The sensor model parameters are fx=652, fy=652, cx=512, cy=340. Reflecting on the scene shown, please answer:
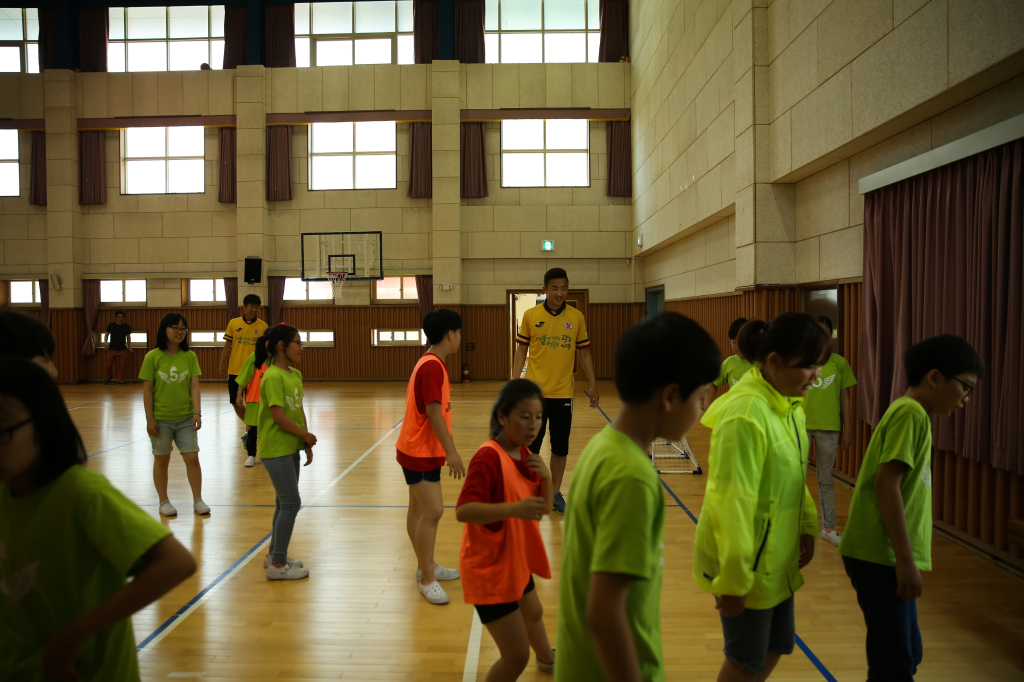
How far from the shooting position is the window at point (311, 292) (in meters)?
15.2

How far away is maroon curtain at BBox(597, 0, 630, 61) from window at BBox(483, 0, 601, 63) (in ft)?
0.66

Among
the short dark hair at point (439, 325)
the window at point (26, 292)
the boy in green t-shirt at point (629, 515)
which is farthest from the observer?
the window at point (26, 292)

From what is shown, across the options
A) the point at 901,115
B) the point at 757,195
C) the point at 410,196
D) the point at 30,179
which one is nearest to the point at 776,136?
the point at 757,195

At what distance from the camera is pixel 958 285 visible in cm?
413

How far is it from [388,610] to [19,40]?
59.2 ft

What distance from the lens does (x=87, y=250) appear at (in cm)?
1518

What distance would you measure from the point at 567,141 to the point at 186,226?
8924 millimetres

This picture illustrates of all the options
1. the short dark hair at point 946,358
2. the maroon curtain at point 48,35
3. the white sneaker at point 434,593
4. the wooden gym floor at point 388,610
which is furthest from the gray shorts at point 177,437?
the maroon curtain at point 48,35

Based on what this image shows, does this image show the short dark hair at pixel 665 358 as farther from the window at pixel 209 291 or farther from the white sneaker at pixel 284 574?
the window at pixel 209 291

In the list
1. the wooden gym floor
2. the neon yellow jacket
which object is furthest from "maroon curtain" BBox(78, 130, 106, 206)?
the neon yellow jacket

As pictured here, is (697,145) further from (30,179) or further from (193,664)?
(30,179)

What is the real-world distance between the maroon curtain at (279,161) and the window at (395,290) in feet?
9.38

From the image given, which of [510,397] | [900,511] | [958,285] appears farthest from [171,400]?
[958,285]

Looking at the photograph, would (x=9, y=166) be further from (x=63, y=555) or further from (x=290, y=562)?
(x=63, y=555)
